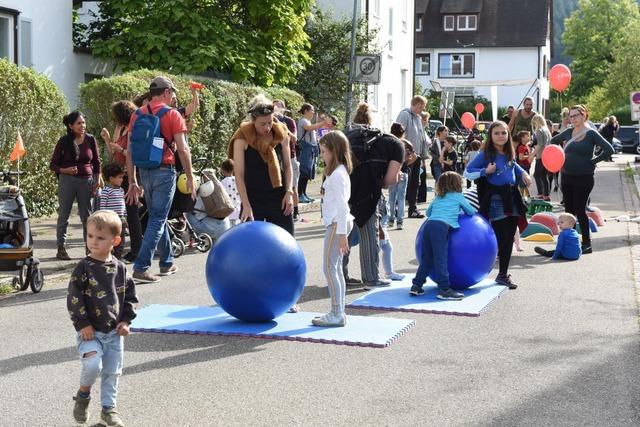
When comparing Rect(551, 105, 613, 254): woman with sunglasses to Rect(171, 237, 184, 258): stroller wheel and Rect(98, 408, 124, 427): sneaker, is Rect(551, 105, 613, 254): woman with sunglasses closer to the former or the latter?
Rect(171, 237, 184, 258): stroller wheel

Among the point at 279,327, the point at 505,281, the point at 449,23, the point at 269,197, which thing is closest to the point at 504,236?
the point at 505,281

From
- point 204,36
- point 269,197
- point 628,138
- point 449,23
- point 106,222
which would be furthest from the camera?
point 449,23

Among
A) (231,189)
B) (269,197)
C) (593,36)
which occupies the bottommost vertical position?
(231,189)

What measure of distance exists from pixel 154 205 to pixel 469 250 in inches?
131

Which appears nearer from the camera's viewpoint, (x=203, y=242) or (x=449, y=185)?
(x=449, y=185)

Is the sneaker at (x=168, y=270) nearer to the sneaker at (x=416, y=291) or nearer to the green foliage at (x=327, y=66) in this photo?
the sneaker at (x=416, y=291)

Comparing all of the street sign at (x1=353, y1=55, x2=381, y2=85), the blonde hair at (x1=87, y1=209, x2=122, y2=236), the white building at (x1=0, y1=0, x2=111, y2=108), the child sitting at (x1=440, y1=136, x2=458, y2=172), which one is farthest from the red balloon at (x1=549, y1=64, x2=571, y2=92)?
the blonde hair at (x1=87, y1=209, x2=122, y2=236)

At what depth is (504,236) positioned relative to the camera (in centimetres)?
1067

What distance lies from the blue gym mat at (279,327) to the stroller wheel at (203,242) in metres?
4.19

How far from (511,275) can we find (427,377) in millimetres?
5109

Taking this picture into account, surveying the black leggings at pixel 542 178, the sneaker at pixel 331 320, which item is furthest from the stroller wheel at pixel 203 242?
the black leggings at pixel 542 178

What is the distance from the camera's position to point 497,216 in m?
10.6

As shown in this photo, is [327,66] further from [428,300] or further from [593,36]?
[593,36]

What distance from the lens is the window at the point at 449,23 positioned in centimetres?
7744
